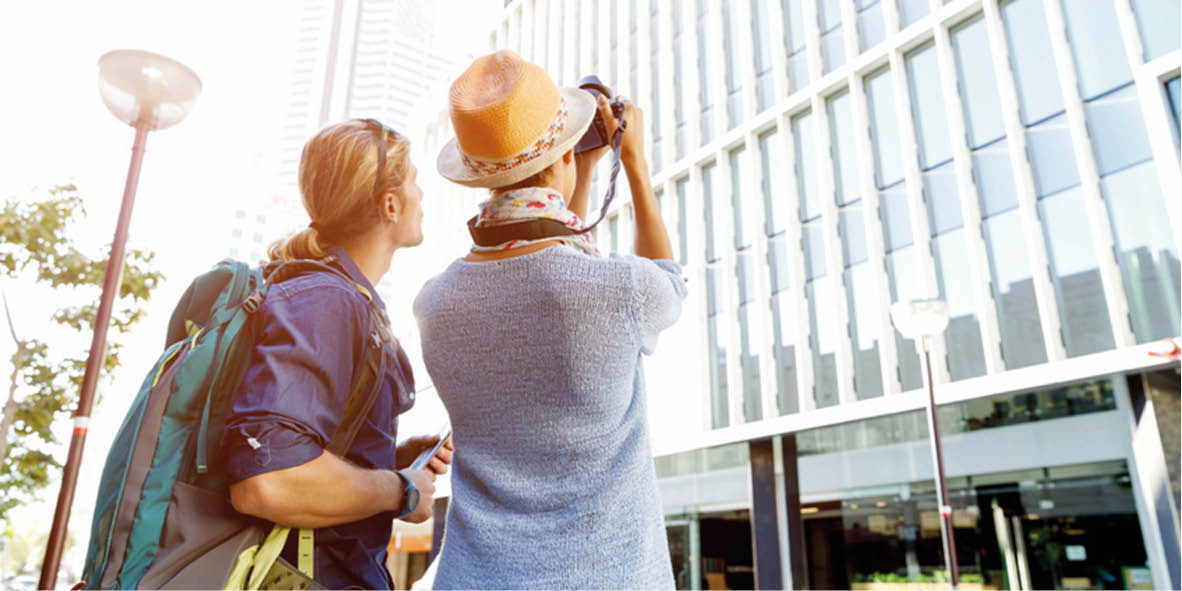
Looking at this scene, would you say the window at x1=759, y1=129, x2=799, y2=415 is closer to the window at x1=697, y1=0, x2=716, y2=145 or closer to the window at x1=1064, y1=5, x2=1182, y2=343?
the window at x1=697, y1=0, x2=716, y2=145

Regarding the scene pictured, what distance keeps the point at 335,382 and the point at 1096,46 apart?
16.2 meters

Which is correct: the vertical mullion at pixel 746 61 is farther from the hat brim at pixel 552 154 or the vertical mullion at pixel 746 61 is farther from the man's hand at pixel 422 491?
the man's hand at pixel 422 491

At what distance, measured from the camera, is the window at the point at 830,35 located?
61.2 feet

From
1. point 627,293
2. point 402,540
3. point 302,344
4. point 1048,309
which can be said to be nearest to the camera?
point 627,293

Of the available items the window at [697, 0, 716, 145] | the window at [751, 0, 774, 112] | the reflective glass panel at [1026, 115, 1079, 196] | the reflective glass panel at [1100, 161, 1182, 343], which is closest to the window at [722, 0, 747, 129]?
the window at [751, 0, 774, 112]

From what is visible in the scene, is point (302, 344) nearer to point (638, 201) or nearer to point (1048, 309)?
point (638, 201)

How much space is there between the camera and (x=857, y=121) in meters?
17.6

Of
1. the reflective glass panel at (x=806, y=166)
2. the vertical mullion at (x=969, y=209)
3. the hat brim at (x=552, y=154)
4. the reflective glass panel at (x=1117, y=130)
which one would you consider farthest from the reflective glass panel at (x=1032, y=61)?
the hat brim at (x=552, y=154)

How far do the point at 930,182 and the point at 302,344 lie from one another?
16.5m

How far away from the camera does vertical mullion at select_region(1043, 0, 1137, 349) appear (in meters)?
12.7

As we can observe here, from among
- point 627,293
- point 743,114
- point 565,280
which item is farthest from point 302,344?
point 743,114

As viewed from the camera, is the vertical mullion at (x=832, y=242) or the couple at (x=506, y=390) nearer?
the couple at (x=506, y=390)

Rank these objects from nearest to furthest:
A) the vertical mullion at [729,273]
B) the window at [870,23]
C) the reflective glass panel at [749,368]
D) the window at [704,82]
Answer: the window at [870,23] < the reflective glass panel at [749,368] < the vertical mullion at [729,273] < the window at [704,82]

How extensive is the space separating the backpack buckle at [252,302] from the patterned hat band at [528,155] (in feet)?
1.75
